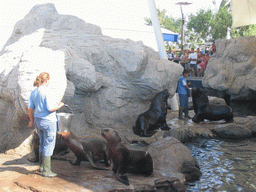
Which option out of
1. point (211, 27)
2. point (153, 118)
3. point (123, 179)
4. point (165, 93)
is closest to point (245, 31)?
point (211, 27)

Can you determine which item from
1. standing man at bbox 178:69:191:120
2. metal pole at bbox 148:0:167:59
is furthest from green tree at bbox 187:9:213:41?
standing man at bbox 178:69:191:120

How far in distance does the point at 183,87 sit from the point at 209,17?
114 feet

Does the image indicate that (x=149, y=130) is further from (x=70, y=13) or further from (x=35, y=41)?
(x=70, y=13)

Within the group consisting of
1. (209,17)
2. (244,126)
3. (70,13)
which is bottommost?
(244,126)

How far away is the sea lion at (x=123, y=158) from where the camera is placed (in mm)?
4473

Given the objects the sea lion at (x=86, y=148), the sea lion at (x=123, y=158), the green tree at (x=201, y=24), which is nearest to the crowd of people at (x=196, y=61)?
the sea lion at (x=86, y=148)

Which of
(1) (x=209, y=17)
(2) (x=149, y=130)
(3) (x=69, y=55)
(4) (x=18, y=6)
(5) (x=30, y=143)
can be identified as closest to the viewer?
(5) (x=30, y=143)

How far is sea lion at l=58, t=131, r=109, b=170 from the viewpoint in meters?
4.70

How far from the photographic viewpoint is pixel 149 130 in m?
7.33

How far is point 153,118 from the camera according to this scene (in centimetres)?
739

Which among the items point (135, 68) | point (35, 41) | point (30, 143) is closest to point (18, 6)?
point (35, 41)

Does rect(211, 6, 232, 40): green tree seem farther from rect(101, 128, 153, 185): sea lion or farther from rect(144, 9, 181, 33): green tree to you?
rect(101, 128, 153, 185): sea lion

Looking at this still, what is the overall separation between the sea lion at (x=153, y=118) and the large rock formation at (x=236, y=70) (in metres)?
7.96

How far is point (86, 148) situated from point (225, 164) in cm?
280
